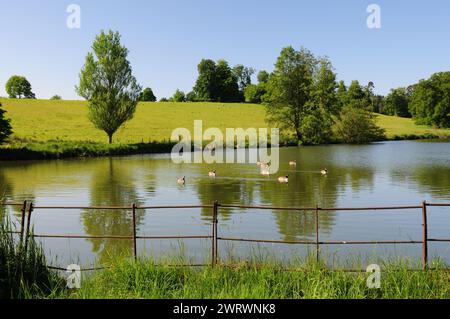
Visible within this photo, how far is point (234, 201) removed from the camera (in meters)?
23.7

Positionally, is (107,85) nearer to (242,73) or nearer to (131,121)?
(131,121)

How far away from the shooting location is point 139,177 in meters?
34.6

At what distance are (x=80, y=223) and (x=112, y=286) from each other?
10777mm

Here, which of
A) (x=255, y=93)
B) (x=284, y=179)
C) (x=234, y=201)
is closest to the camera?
(x=234, y=201)

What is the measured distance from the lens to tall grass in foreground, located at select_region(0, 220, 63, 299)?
8773 millimetres

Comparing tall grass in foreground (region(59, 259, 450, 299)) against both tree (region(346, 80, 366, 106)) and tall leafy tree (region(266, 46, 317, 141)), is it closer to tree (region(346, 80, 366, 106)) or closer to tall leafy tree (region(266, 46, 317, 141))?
tall leafy tree (region(266, 46, 317, 141))

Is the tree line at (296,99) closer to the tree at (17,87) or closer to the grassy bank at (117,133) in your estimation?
the grassy bank at (117,133)

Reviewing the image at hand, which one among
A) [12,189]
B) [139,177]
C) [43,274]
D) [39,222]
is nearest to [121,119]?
[139,177]

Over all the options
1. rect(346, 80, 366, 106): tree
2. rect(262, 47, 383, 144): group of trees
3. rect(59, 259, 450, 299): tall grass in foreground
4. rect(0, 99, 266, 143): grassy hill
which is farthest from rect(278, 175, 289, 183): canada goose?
rect(346, 80, 366, 106): tree

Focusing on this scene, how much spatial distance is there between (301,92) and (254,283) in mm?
71455

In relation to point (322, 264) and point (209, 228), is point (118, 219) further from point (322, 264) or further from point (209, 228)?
point (322, 264)

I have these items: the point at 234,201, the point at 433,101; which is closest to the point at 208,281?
the point at 234,201

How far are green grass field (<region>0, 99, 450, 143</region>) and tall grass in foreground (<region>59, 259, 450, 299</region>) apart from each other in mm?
55442
